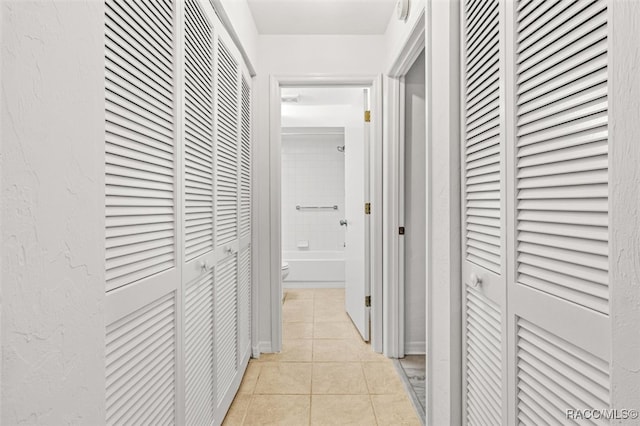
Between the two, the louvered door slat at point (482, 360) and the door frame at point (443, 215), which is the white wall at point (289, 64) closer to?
the door frame at point (443, 215)

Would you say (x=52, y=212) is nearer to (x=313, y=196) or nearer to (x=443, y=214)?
(x=443, y=214)

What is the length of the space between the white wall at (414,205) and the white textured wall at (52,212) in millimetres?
2121

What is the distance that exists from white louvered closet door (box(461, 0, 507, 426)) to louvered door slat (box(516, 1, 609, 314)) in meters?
0.09

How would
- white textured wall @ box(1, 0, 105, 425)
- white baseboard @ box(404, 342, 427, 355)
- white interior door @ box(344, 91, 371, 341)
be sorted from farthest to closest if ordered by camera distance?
1. white interior door @ box(344, 91, 371, 341)
2. white baseboard @ box(404, 342, 427, 355)
3. white textured wall @ box(1, 0, 105, 425)

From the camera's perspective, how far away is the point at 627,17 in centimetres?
58

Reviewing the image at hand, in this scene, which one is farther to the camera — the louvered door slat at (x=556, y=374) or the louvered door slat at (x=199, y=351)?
the louvered door slat at (x=199, y=351)

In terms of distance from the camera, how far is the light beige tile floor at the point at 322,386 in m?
1.84

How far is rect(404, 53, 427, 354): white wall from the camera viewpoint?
8.45 ft

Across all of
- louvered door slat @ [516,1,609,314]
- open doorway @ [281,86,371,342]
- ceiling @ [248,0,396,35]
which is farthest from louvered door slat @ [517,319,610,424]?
ceiling @ [248,0,396,35]

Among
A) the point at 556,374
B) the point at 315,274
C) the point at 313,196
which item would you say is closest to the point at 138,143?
the point at 556,374

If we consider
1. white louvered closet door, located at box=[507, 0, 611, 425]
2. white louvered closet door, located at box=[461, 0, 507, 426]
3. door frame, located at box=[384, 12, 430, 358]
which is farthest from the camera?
door frame, located at box=[384, 12, 430, 358]

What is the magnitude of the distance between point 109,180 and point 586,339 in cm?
104

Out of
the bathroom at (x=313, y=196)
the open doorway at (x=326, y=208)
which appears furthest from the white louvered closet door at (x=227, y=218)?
the bathroom at (x=313, y=196)

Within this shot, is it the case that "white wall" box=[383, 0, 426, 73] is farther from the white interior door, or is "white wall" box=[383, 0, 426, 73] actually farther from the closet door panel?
the closet door panel
